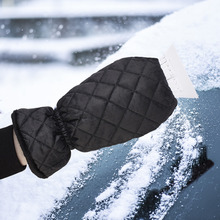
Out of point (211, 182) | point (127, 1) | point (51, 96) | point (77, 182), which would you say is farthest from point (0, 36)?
point (211, 182)

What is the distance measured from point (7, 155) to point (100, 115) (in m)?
0.23

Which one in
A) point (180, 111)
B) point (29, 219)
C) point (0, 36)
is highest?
point (0, 36)

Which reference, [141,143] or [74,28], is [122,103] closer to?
[141,143]

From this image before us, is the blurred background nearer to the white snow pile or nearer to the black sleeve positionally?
the white snow pile

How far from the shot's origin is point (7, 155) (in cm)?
62

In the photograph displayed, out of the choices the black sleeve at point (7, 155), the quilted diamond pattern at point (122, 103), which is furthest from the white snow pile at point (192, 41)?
the black sleeve at point (7, 155)

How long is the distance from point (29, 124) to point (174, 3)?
23.3 inches

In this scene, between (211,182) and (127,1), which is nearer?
(211,182)

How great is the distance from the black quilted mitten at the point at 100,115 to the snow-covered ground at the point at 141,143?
0.37 feet

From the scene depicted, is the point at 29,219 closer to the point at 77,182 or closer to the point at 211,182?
the point at 77,182

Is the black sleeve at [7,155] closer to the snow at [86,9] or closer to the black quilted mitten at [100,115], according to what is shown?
the black quilted mitten at [100,115]

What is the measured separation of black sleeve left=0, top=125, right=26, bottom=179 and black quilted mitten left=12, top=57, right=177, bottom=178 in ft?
0.15

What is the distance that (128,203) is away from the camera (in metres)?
0.69

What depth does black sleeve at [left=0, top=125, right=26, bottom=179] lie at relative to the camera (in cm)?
62
